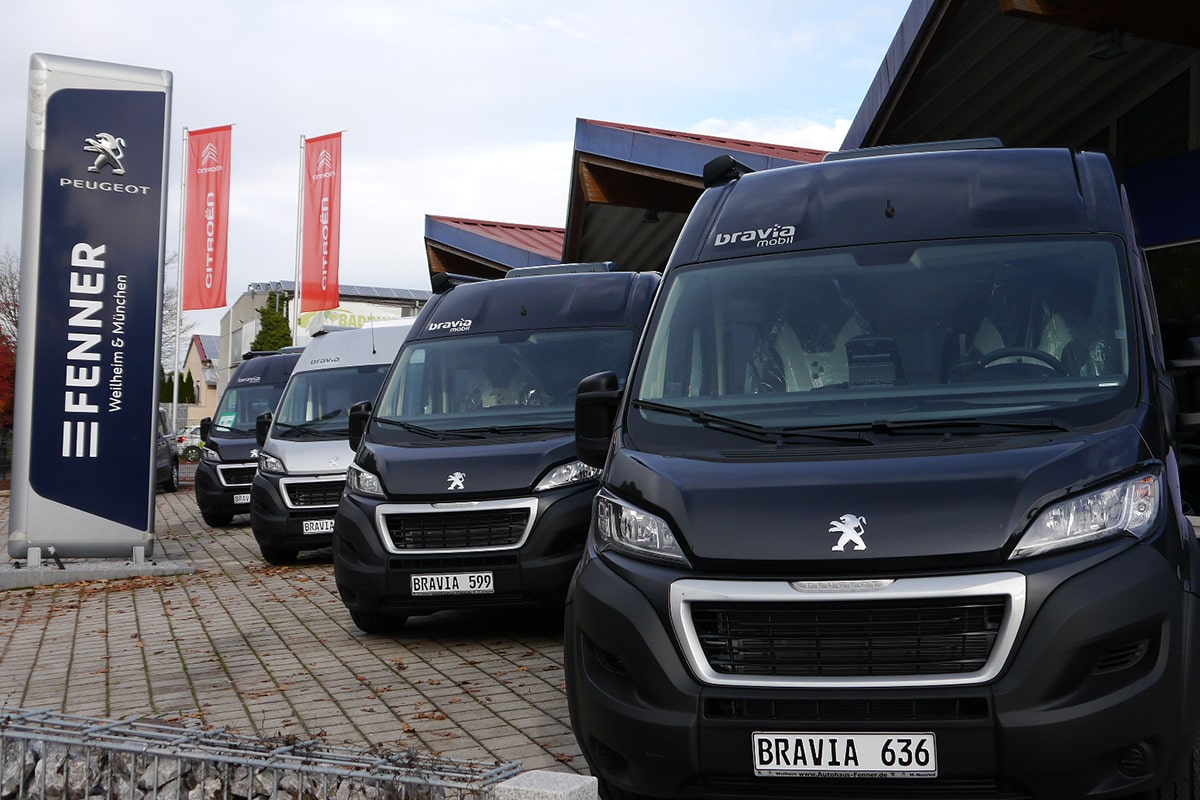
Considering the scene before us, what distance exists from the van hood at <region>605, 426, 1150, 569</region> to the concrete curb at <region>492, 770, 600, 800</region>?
77 centimetres

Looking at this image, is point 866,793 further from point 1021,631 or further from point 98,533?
point 98,533

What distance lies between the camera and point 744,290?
5.45 meters

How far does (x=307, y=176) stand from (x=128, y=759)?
28364 millimetres

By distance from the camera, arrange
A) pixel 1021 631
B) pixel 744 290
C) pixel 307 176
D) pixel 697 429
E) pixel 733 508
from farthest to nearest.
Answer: pixel 307 176, pixel 744 290, pixel 697 429, pixel 733 508, pixel 1021 631

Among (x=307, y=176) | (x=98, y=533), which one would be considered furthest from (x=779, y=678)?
(x=307, y=176)

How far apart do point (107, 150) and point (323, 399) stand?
3.42 metres

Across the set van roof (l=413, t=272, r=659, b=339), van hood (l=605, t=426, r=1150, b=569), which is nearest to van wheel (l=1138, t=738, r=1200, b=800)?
van hood (l=605, t=426, r=1150, b=569)

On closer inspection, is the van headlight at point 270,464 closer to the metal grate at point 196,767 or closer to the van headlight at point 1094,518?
the metal grate at point 196,767

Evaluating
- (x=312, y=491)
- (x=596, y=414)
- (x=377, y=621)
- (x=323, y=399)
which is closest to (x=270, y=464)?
(x=312, y=491)

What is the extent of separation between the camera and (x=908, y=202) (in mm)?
5496

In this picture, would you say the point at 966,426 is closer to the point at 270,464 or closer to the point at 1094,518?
the point at 1094,518

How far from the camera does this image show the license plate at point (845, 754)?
3.85m

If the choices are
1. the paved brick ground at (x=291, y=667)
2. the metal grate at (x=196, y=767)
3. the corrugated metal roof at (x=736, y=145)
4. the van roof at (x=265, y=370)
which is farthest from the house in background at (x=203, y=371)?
the metal grate at (x=196, y=767)

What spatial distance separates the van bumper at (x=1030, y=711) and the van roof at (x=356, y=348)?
11.5 meters
